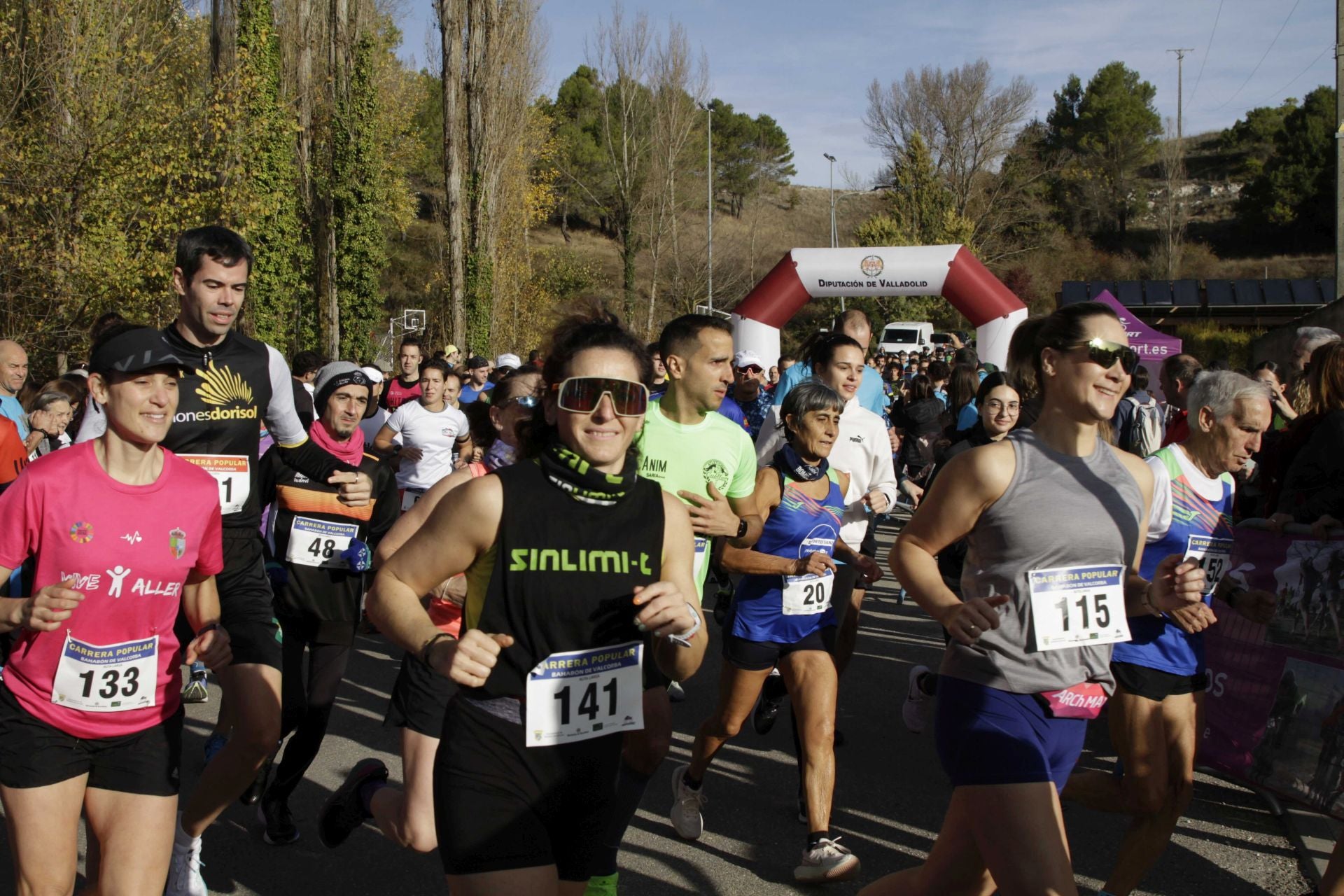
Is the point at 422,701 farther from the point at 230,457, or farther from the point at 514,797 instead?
the point at 514,797

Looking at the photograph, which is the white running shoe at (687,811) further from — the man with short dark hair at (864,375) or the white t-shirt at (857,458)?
the man with short dark hair at (864,375)

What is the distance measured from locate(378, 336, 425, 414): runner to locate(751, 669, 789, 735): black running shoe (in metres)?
6.24

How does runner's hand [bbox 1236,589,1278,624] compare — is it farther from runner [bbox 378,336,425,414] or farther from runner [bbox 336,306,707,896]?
runner [bbox 378,336,425,414]

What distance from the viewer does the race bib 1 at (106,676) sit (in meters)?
2.93

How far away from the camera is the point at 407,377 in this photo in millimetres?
11797

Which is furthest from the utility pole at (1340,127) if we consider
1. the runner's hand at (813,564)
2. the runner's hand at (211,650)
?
the runner's hand at (211,650)

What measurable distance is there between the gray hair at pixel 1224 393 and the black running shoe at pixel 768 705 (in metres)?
2.67

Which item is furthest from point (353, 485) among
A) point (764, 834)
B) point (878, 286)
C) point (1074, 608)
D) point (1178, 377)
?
point (878, 286)

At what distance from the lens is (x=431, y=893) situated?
424 centimetres

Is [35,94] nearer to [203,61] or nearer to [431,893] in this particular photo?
[203,61]

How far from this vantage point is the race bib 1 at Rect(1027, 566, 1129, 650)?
2.85 m

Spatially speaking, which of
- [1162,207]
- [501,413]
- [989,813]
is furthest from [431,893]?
Result: [1162,207]

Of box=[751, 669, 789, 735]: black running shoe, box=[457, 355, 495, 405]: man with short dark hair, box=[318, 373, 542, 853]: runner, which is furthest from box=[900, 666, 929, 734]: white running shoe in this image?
box=[457, 355, 495, 405]: man with short dark hair

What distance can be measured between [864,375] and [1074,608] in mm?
4413
